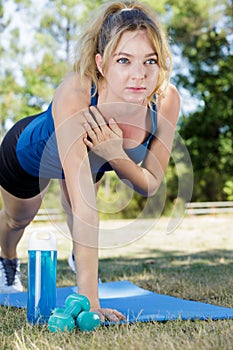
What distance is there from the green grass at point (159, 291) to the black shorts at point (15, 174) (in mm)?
735

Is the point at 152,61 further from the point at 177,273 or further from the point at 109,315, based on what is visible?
the point at 177,273

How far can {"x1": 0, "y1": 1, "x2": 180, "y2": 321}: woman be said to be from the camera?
2332 mm

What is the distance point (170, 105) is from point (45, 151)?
0.67 metres

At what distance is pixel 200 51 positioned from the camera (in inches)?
786

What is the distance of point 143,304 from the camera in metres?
2.80

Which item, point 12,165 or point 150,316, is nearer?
point 150,316

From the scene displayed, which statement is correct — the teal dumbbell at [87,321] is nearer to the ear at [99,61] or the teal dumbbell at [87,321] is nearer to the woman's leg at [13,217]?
the ear at [99,61]

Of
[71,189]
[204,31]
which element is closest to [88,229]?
[71,189]

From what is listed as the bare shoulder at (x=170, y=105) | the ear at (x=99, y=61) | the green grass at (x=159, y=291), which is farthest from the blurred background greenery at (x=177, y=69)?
the ear at (x=99, y=61)

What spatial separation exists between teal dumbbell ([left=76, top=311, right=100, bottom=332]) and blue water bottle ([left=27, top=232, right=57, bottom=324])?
0.79ft

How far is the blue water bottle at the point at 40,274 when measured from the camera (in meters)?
2.29

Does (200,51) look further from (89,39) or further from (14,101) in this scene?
Answer: (89,39)

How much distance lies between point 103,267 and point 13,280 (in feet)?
5.34

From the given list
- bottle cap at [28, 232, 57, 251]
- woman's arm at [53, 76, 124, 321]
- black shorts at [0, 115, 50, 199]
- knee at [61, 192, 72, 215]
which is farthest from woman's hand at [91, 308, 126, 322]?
knee at [61, 192, 72, 215]
